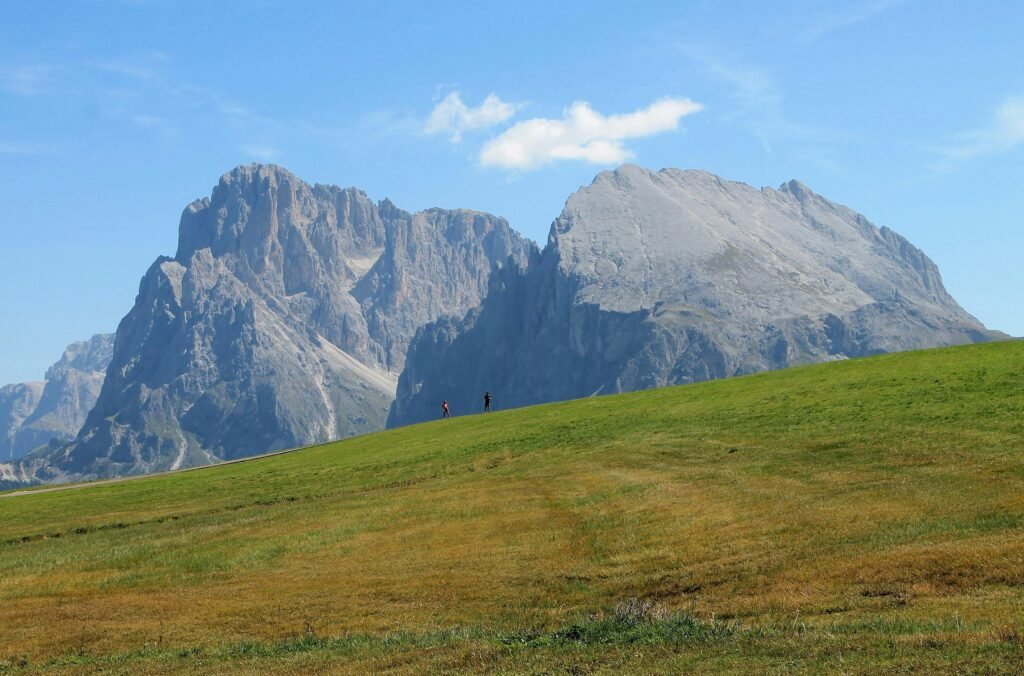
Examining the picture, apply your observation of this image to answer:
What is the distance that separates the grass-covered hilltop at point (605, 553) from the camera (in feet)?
76.2

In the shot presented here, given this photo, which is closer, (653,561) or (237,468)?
(653,561)

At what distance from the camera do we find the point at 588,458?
5972cm

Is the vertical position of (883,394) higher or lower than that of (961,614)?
higher

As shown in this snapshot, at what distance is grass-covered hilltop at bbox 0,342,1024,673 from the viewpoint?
914 inches

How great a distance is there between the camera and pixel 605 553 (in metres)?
35.2

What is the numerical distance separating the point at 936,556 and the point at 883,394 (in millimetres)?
35574

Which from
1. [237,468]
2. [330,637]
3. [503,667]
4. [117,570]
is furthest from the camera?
[237,468]

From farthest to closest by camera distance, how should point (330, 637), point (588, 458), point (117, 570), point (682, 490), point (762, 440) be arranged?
point (588, 458) < point (762, 440) < point (682, 490) < point (117, 570) < point (330, 637)

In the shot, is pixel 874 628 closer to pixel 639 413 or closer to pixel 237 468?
pixel 639 413

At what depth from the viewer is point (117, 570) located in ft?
139

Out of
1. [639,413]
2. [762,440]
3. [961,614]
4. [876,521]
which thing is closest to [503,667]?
[961,614]

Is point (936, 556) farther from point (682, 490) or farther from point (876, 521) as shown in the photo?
point (682, 490)

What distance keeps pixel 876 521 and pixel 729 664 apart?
16138 millimetres

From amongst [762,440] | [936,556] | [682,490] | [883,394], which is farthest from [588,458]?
[936,556]
